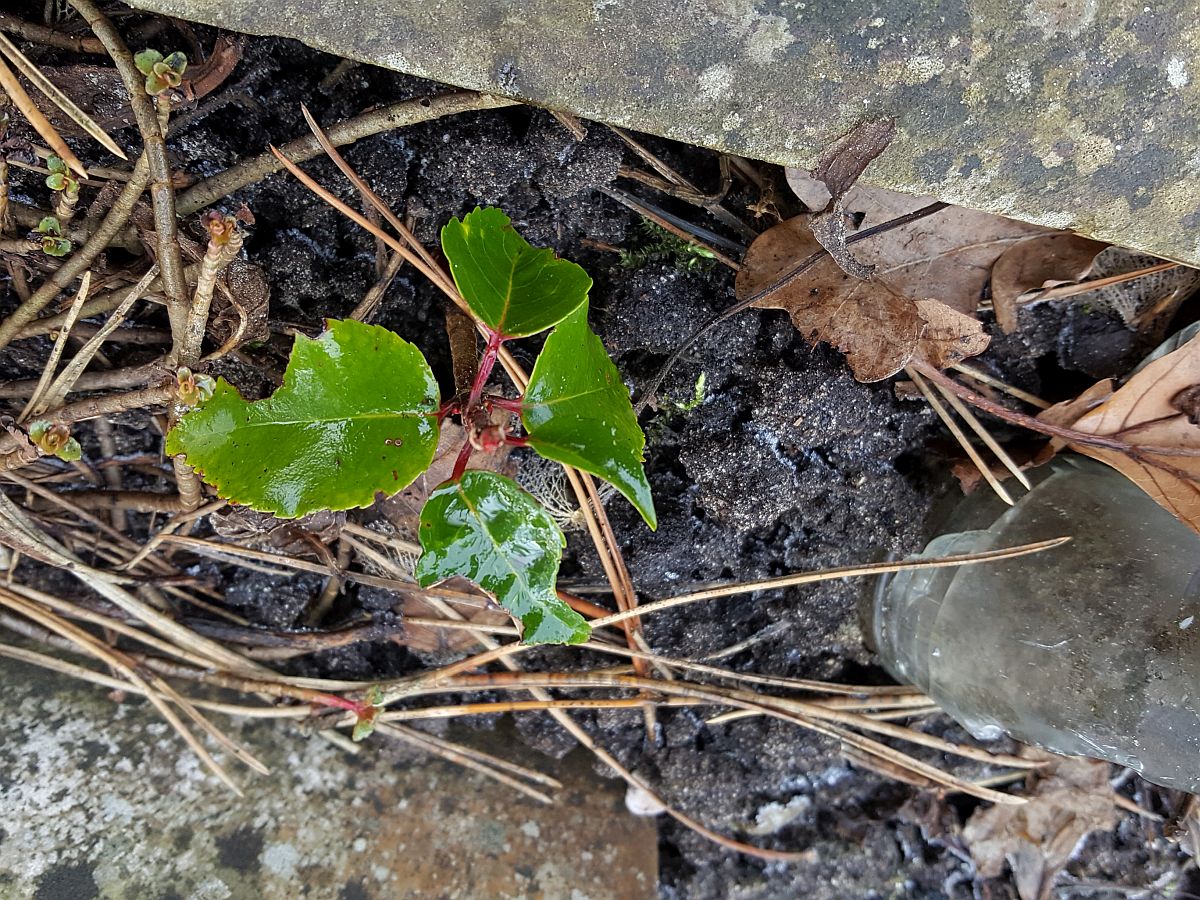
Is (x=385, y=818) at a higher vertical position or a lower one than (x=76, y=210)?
lower

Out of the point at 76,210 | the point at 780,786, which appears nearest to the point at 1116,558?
the point at 780,786

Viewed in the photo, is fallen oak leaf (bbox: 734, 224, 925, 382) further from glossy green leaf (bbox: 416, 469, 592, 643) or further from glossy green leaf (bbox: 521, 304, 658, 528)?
glossy green leaf (bbox: 416, 469, 592, 643)

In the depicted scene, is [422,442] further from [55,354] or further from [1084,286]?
[1084,286]

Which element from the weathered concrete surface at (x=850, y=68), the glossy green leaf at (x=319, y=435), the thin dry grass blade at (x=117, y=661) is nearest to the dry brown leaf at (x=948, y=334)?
the weathered concrete surface at (x=850, y=68)

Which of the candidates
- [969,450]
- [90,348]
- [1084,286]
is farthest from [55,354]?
[1084,286]

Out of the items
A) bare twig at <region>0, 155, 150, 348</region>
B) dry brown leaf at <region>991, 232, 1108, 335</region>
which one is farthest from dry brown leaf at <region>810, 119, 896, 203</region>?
bare twig at <region>0, 155, 150, 348</region>

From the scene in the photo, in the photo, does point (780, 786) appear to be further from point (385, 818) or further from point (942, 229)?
point (942, 229)
